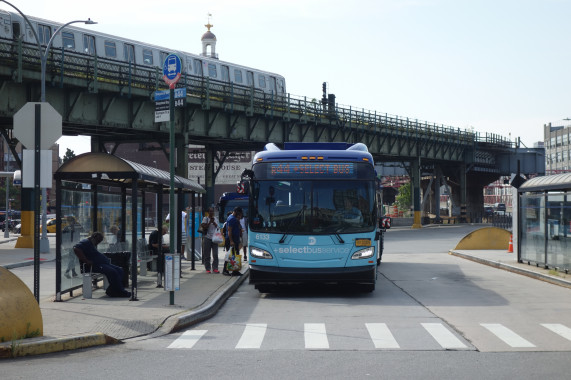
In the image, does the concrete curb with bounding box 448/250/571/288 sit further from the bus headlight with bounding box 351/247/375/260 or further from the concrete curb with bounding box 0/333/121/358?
the concrete curb with bounding box 0/333/121/358

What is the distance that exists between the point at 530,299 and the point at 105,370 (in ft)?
32.8

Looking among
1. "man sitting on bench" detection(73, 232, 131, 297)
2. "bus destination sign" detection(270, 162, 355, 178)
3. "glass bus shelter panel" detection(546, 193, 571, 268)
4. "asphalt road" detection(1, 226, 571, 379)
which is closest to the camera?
"asphalt road" detection(1, 226, 571, 379)

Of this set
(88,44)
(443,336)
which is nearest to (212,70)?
(88,44)

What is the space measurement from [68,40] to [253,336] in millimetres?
28393

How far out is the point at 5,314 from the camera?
9422 mm

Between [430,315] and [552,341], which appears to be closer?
[552,341]

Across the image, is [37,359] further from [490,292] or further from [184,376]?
[490,292]

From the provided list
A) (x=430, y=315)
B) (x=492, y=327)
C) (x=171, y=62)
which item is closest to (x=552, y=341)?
(x=492, y=327)

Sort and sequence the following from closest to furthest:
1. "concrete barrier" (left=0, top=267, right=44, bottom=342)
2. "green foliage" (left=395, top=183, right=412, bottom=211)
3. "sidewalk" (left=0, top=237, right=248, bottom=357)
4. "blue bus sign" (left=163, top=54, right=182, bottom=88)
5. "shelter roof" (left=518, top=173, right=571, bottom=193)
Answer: "concrete barrier" (left=0, top=267, right=44, bottom=342) → "sidewalk" (left=0, top=237, right=248, bottom=357) → "blue bus sign" (left=163, top=54, right=182, bottom=88) → "shelter roof" (left=518, top=173, right=571, bottom=193) → "green foliage" (left=395, top=183, right=412, bottom=211)

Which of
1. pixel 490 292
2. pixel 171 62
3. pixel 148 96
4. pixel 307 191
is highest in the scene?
pixel 148 96

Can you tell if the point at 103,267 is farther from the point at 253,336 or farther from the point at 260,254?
the point at 253,336

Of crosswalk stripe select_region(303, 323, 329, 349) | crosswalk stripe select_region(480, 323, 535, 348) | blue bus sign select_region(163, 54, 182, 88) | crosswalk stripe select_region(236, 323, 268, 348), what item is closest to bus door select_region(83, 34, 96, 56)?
blue bus sign select_region(163, 54, 182, 88)

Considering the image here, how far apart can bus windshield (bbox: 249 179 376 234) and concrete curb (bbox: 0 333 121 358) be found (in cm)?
656

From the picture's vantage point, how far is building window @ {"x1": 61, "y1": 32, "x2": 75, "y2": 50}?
35.8 metres
